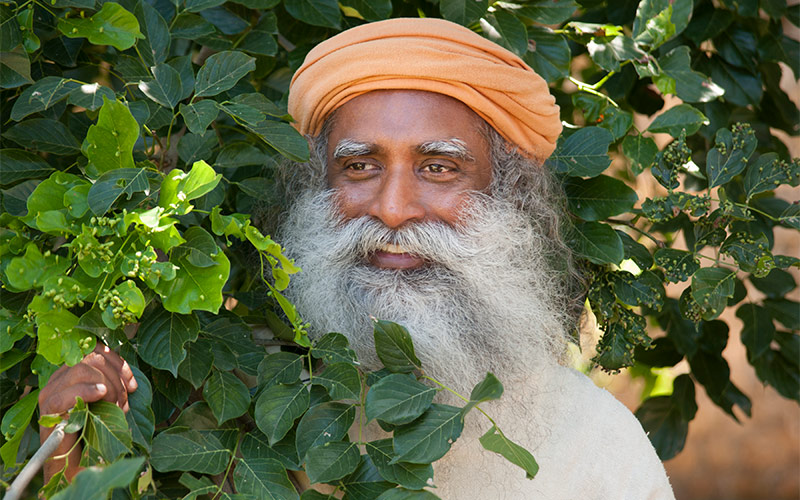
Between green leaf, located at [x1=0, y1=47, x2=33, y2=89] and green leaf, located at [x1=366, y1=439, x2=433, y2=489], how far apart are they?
0.97 m

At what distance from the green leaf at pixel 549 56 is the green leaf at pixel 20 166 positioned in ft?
3.96

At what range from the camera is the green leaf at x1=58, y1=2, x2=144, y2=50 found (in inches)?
64.1

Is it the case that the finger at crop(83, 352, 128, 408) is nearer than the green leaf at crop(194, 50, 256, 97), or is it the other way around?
the finger at crop(83, 352, 128, 408)

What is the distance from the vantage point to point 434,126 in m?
1.93

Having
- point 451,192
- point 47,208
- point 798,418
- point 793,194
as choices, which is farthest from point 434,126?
point 798,418

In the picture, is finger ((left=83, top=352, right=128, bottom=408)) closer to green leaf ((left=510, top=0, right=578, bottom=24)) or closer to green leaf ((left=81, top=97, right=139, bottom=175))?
green leaf ((left=81, top=97, right=139, bottom=175))

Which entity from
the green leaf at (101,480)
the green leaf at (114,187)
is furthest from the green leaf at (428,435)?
the green leaf at (114,187)

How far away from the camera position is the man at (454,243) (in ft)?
6.21

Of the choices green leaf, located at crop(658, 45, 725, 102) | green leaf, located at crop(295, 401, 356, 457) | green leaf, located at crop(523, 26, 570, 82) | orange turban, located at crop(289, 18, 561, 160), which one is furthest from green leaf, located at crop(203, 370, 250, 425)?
green leaf, located at crop(658, 45, 725, 102)

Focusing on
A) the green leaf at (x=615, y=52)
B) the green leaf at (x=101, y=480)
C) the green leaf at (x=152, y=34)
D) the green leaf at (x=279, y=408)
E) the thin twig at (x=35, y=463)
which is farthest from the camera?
the green leaf at (x=615, y=52)

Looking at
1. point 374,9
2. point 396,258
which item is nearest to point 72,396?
point 396,258

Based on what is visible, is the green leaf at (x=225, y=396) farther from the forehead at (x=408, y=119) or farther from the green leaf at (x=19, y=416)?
the forehead at (x=408, y=119)

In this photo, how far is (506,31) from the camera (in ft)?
6.91

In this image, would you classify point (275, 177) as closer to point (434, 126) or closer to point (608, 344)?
point (434, 126)
